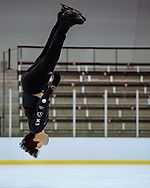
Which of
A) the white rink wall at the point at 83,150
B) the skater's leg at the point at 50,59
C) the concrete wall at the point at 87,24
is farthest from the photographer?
the concrete wall at the point at 87,24

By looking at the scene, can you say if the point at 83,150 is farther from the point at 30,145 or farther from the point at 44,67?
the point at 44,67

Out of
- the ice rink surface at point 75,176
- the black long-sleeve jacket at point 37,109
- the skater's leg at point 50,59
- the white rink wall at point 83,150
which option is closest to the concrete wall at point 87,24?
the white rink wall at point 83,150

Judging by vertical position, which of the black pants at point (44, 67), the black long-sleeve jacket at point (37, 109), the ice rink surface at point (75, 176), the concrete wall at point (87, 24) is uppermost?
the concrete wall at point (87, 24)

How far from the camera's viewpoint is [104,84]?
1275 cm

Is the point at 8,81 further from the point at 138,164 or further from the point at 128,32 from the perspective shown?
the point at 138,164

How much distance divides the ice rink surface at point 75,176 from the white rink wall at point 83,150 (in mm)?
253

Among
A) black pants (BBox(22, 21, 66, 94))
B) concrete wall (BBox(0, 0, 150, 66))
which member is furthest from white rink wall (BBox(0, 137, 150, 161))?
concrete wall (BBox(0, 0, 150, 66))

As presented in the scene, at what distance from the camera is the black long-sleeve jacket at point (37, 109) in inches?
181

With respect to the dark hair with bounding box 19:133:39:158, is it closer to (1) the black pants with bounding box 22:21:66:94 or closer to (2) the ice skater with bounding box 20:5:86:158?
(2) the ice skater with bounding box 20:5:86:158

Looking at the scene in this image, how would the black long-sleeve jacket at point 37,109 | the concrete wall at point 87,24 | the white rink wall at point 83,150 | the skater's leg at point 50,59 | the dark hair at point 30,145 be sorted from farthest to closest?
the concrete wall at point 87,24, the white rink wall at point 83,150, the dark hair at point 30,145, the black long-sleeve jacket at point 37,109, the skater's leg at point 50,59

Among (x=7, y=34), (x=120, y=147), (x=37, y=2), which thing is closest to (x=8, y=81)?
(x=7, y=34)

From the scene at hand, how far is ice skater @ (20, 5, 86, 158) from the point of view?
4.53 metres

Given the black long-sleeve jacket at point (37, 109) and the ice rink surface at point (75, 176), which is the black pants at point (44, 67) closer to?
the black long-sleeve jacket at point (37, 109)

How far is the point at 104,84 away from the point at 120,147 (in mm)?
6292
